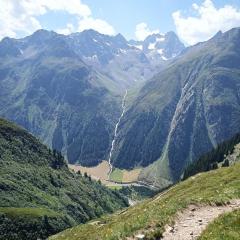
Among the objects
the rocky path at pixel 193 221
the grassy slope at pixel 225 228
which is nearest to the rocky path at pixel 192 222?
the rocky path at pixel 193 221

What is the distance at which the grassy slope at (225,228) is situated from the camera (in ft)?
82.1

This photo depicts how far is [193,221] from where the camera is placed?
106 feet

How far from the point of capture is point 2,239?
631 ft

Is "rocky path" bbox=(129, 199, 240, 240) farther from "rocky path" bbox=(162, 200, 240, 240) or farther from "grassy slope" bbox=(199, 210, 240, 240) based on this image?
"grassy slope" bbox=(199, 210, 240, 240)

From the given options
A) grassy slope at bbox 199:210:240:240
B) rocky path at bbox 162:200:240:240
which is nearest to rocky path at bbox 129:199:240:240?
rocky path at bbox 162:200:240:240

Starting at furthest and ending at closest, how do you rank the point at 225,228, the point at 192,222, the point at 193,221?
the point at 193,221 < the point at 192,222 < the point at 225,228

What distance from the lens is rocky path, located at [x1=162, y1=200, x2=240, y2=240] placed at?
29.4 metres

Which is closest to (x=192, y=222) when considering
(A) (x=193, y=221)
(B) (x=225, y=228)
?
(A) (x=193, y=221)

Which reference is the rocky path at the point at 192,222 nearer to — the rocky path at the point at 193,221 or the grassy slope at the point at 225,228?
the rocky path at the point at 193,221

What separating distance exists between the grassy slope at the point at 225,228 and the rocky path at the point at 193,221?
131 centimetres

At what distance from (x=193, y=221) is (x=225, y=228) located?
5743 millimetres

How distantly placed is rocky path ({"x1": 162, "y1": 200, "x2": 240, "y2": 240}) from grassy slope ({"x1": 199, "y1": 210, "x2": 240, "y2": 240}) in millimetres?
1312

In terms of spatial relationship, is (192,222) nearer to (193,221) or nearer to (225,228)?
(193,221)

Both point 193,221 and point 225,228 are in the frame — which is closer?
point 225,228
